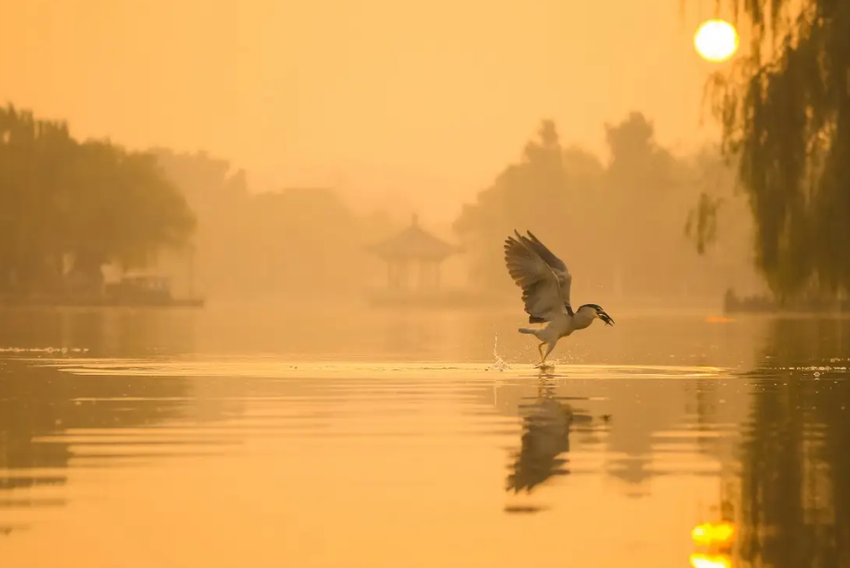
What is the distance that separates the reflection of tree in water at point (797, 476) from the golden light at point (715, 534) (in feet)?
0.28

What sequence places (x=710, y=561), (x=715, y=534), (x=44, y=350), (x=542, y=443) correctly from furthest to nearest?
(x=44, y=350)
(x=542, y=443)
(x=715, y=534)
(x=710, y=561)

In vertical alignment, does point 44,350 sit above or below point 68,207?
below

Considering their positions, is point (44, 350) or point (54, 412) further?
point (44, 350)

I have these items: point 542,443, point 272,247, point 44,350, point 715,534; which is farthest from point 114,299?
point 272,247

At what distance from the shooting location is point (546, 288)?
77.0 feet

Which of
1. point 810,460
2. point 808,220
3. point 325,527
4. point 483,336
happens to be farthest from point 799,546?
point 483,336

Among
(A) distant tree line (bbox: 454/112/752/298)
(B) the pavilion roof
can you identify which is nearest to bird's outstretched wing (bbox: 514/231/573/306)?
(A) distant tree line (bbox: 454/112/752/298)

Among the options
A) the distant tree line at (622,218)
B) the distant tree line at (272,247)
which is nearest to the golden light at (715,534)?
the distant tree line at (622,218)

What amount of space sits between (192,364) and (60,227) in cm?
6400

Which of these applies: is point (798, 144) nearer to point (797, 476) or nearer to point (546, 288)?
point (546, 288)

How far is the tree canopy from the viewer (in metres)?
22.1

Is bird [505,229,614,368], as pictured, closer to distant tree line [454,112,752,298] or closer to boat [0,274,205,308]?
boat [0,274,205,308]

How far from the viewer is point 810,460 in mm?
12477

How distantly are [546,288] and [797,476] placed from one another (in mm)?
12094
